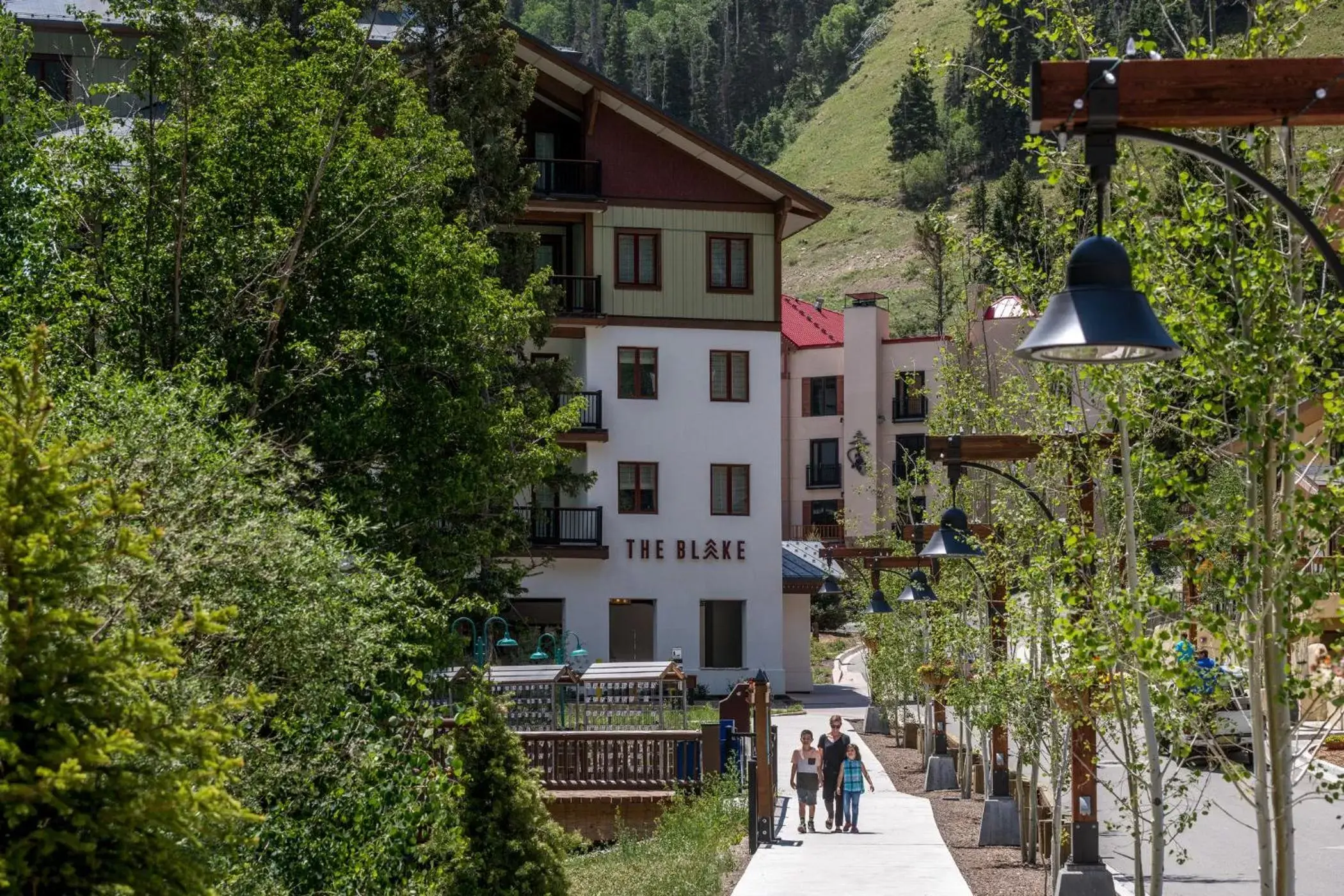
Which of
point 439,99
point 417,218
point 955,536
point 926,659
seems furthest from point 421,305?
point 439,99

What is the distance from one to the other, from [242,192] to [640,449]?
25265mm

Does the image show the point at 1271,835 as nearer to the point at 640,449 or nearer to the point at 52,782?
the point at 52,782

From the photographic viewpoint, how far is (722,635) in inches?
1959

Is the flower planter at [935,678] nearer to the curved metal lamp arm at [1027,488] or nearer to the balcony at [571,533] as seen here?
the curved metal lamp arm at [1027,488]

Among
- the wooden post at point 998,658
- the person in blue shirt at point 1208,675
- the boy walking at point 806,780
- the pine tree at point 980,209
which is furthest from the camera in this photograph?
the pine tree at point 980,209

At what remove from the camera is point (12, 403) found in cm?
710

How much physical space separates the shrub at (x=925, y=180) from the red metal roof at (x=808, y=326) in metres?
62.4

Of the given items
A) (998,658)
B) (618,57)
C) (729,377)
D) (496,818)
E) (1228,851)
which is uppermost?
(618,57)

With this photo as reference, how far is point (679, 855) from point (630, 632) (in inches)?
1194

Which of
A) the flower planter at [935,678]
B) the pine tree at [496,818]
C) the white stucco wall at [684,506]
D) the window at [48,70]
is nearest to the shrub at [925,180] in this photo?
the white stucco wall at [684,506]

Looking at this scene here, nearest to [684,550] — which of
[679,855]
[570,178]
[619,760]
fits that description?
[570,178]

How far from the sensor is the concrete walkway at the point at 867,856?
18109 mm

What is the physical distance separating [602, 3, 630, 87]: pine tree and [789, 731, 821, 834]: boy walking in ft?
506

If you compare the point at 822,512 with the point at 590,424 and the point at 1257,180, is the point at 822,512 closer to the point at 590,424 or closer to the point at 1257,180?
the point at 590,424
